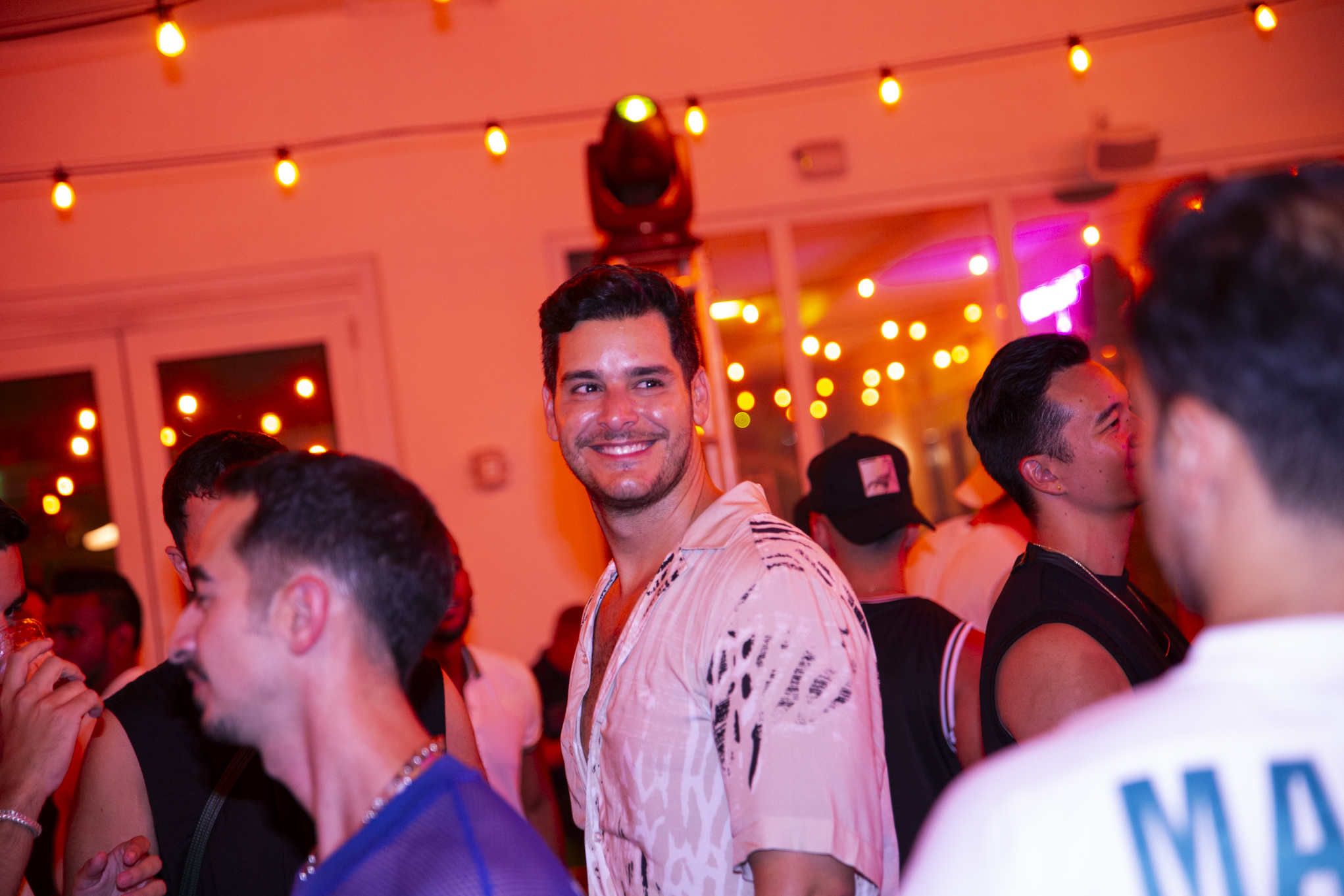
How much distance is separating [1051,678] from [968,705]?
728mm

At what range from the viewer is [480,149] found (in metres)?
4.97

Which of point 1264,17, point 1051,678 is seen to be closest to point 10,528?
point 1051,678

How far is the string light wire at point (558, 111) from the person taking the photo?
190 inches

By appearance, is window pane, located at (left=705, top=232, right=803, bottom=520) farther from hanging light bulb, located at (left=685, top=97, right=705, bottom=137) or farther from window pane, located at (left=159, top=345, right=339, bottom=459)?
window pane, located at (left=159, top=345, right=339, bottom=459)

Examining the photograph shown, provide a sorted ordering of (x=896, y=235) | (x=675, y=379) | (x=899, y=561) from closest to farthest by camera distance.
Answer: (x=675, y=379)
(x=899, y=561)
(x=896, y=235)

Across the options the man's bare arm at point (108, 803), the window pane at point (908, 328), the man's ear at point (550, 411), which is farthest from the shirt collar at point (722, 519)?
the window pane at point (908, 328)

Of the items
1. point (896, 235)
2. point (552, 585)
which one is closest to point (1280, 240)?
point (552, 585)

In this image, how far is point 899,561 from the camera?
3006mm

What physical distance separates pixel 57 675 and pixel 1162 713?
67.9 inches

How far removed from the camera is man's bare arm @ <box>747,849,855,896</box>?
1329mm

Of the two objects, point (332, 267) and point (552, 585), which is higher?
point (332, 267)

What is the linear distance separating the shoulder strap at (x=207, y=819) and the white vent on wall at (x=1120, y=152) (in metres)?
4.66

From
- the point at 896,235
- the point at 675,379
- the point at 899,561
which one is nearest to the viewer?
the point at 675,379

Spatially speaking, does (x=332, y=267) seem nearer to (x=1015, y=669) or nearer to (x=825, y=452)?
(x=825, y=452)
